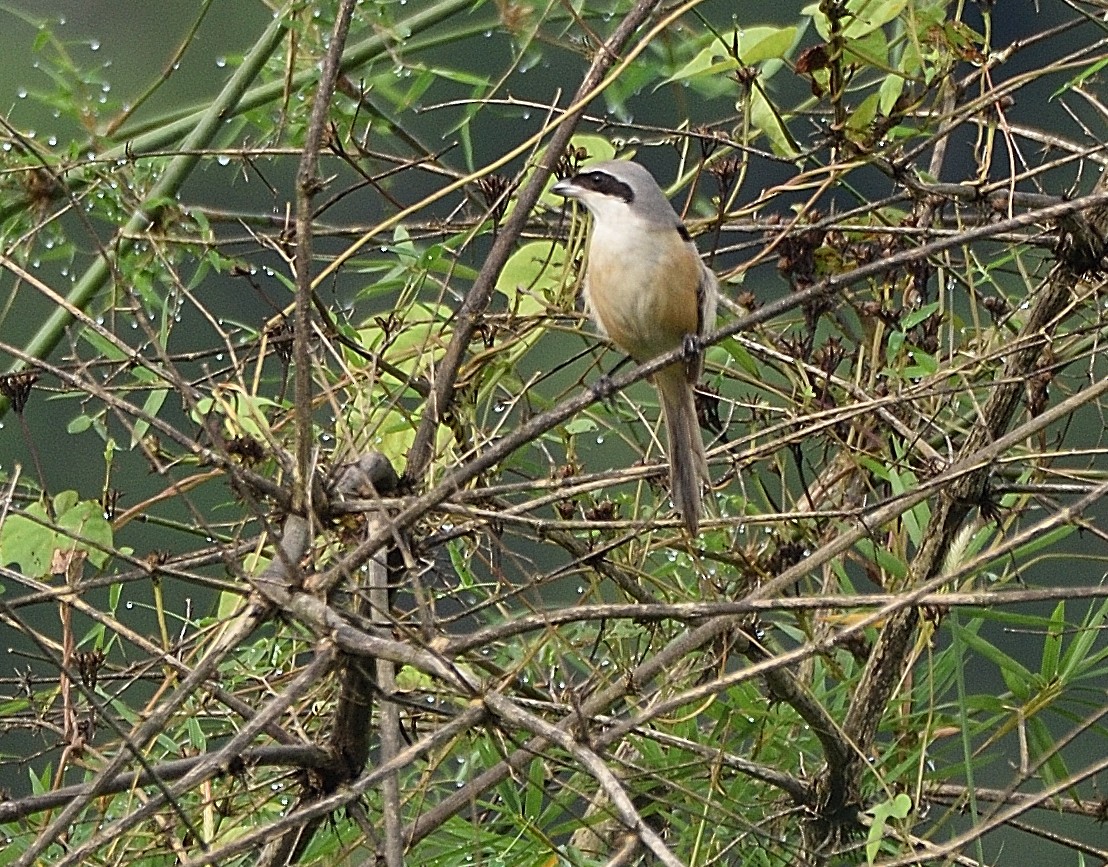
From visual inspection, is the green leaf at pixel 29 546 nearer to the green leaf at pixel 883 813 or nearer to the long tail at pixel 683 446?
the long tail at pixel 683 446

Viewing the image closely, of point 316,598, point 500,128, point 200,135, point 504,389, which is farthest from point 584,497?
point 500,128

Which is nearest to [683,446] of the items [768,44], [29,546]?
[768,44]

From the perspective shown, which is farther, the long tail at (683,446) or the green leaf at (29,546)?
the long tail at (683,446)

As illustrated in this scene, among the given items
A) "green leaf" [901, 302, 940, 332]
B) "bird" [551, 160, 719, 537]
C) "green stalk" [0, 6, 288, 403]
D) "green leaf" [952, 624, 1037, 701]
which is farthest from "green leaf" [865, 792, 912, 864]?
"green stalk" [0, 6, 288, 403]

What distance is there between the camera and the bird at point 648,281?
10.5 ft

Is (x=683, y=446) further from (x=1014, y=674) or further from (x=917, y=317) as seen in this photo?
(x=1014, y=674)

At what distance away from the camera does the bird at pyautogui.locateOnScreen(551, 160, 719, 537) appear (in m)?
3.21

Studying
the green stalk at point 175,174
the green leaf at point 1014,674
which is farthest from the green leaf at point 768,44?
the green leaf at point 1014,674

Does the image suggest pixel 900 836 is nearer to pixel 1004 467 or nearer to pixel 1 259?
pixel 1004 467

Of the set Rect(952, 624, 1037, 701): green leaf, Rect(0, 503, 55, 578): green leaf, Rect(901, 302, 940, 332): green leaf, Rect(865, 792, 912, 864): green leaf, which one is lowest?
Rect(952, 624, 1037, 701): green leaf

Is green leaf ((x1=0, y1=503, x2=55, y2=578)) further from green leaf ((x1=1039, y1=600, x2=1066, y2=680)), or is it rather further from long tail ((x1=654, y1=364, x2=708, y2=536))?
green leaf ((x1=1039, y1=600, x2=1066, y2=680))

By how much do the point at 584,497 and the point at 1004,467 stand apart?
2.37ft

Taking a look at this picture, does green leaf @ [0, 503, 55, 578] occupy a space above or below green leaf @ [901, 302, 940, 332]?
above

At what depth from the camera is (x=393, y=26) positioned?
2895 mm
